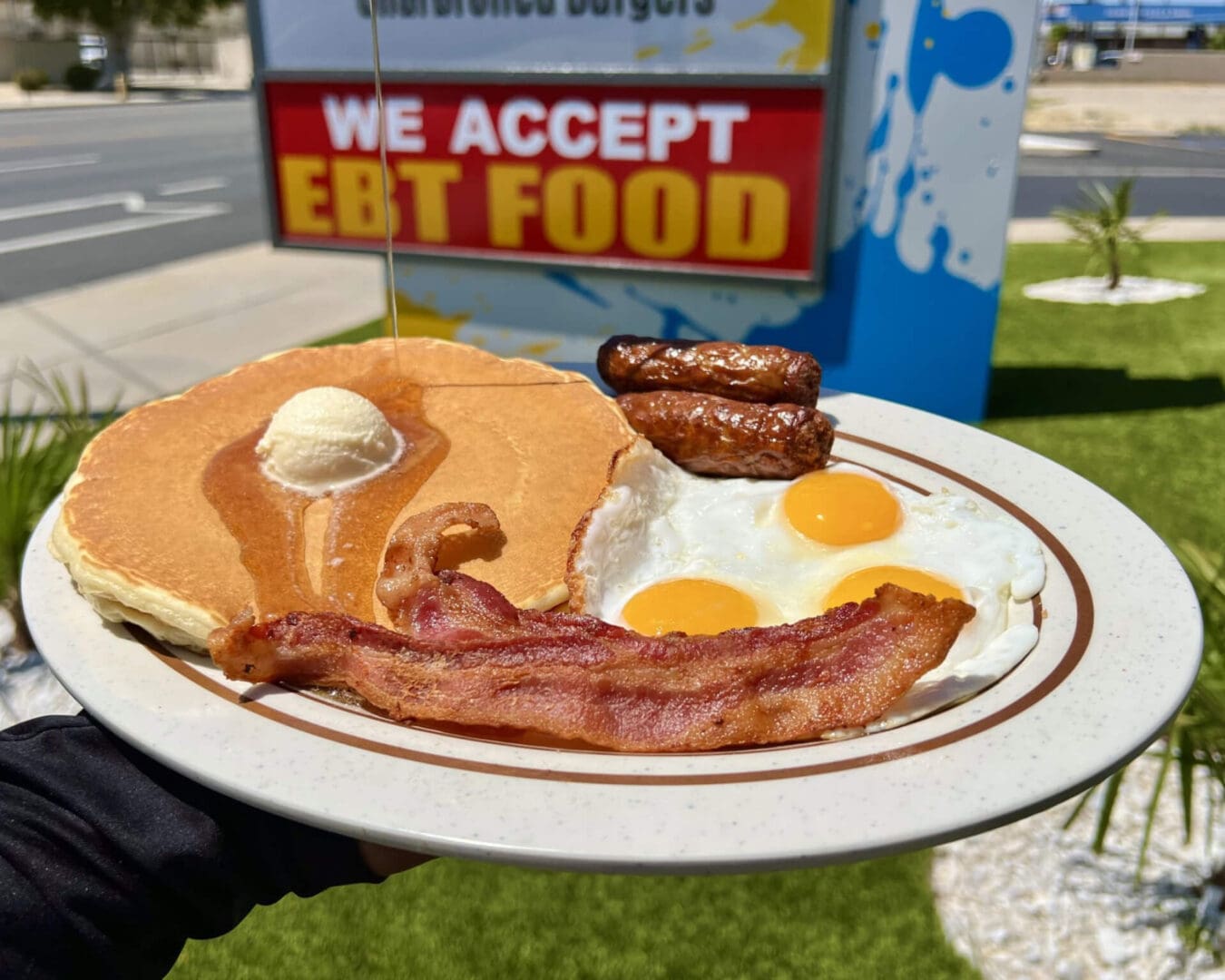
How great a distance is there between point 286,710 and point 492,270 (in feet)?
15.0

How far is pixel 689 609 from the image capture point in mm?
2031

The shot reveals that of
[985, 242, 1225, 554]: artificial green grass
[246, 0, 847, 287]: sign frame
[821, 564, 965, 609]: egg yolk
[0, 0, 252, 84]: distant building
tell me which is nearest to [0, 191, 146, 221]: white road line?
[246, 0, 847, 287]: sign frame

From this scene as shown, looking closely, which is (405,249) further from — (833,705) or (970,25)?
(833,705)

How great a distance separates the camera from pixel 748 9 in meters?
4.73

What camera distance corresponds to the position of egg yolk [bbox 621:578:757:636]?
200cm

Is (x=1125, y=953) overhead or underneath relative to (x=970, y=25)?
underneath

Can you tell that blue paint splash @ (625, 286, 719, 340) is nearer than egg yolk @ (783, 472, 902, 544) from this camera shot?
No

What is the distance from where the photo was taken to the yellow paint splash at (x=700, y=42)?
15.9 feet

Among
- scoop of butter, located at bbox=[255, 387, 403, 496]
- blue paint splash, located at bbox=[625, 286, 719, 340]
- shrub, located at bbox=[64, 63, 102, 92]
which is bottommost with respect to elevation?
blue paint splash, located at bbox=[625, 286, 719, 340]

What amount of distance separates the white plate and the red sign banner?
3613 millimetres

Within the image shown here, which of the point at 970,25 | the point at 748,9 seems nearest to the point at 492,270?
the point at 748,9

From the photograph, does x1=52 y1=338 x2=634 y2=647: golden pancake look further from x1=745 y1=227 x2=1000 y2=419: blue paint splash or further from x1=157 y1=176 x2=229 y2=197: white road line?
x1=157 y1=176 x2=229 y2=197: white road line

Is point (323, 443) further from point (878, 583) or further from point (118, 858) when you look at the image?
point (878, 583)

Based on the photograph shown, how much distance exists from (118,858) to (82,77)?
50.7 metres
